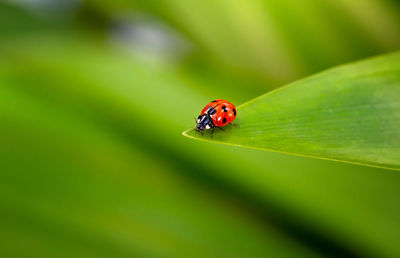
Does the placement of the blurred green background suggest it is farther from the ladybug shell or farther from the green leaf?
the green leaf

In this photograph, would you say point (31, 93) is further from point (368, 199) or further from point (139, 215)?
point (368, 199)

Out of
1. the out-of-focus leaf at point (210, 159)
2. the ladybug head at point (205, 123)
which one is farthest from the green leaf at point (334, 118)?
the out-of-focus leaf at point (210, 159)

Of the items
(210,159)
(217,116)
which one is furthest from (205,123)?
(210,159)

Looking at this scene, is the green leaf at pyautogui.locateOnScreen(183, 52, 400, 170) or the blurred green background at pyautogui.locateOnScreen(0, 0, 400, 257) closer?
the green leaf at pyautogui.locateOnScreen(183, 52, 400, 170)

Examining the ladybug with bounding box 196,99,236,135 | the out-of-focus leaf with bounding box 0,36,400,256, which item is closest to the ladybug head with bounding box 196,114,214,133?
the ladybug with bounding box 196,99,236,135

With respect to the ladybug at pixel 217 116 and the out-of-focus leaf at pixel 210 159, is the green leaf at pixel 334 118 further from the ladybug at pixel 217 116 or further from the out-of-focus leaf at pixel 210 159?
the out-of-focus leaf at pixel 210 159

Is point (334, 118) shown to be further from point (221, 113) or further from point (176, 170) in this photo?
point (176, 170)
